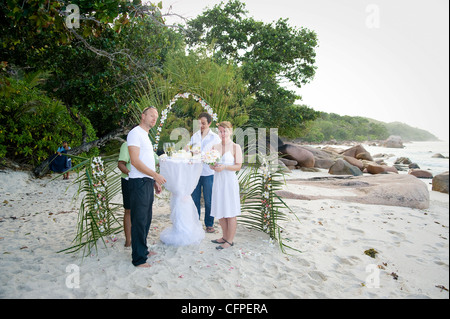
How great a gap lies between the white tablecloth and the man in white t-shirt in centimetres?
63

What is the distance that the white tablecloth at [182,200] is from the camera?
4.07 m

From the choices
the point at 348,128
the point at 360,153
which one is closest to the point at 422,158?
the point at 360,153

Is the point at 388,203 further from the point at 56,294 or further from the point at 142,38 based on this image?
the point at 142,38

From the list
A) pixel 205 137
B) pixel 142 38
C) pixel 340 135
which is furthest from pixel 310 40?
pixel 340 135

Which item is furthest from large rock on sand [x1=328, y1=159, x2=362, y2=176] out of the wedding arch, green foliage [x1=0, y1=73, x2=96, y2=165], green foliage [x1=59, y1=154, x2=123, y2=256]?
green foliage [x1=59, y1=154, x2=123, y2=256]

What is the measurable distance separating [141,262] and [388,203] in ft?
20.2

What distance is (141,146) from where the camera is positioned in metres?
3.40

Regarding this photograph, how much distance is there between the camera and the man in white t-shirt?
129 inches

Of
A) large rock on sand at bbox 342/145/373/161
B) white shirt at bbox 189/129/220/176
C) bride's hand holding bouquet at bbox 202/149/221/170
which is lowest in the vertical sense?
large rock on sand at bbox 342/145/373/161

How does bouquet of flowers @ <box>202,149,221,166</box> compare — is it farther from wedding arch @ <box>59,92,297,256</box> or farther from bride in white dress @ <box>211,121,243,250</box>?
wedding arch @ <box>59,92,297,256</box>

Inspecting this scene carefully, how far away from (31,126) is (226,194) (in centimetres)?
784

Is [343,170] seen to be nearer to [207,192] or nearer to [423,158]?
[207,192]

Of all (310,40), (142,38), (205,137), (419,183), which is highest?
(310,40)

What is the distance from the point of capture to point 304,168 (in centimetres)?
1571
